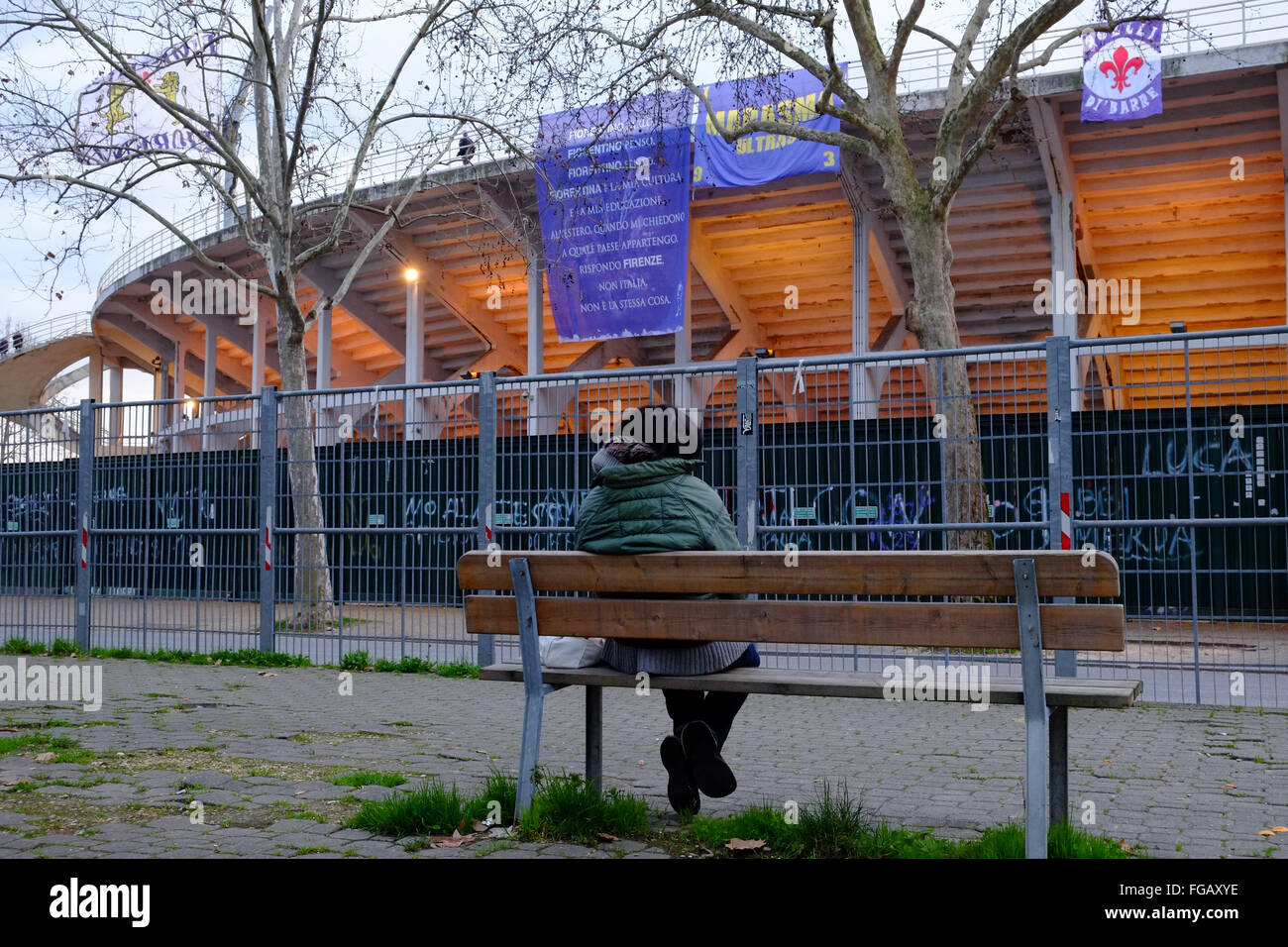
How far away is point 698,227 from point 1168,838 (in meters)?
21.6

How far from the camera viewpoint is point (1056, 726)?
4.23 metres

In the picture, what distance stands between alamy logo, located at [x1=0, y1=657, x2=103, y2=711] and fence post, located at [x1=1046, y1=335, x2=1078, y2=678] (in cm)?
640

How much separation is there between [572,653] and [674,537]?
0.65m

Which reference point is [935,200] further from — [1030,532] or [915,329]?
[1030,532]

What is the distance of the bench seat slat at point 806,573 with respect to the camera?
12.4 feet

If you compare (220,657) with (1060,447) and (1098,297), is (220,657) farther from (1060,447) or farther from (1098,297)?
(1098,297)

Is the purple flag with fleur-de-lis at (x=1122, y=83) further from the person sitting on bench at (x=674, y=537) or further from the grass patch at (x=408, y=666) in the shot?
the person sitting on bench at (x=674, y=537)

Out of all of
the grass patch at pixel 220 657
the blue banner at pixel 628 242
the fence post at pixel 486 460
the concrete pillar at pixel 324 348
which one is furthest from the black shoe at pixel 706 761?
the concrete pillar at pixel 324 348

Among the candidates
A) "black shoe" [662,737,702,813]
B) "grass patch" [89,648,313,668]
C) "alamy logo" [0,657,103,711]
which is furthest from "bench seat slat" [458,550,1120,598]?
"grass patch" [89,648,313,668]

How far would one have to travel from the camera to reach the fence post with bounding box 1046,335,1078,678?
801 cm

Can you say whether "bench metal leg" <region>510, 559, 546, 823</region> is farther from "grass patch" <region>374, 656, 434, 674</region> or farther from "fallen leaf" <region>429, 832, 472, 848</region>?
"grass patch" <region>374, 656, 434, 674</region>
